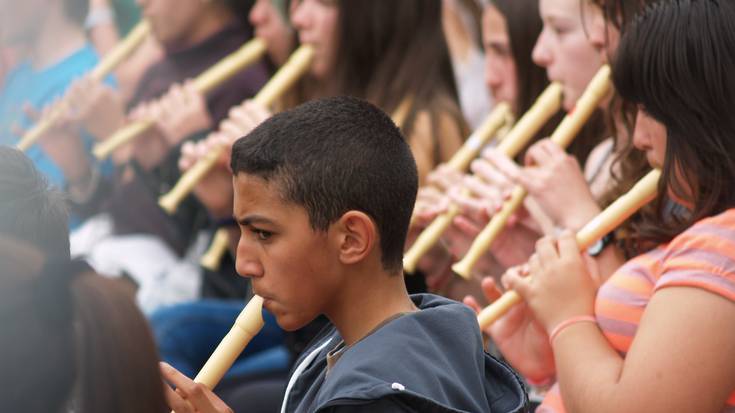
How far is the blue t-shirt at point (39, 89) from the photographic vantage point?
3652 millimetres

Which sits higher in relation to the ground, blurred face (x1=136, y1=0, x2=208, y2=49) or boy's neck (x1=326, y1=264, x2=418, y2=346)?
blurred face (x1=136, y1=0, x2=208, y2=49)

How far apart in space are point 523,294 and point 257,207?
589 mm

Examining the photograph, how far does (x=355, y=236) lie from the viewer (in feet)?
4.88

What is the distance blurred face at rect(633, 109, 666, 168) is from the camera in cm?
178

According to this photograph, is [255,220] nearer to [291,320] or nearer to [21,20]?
[291,320]

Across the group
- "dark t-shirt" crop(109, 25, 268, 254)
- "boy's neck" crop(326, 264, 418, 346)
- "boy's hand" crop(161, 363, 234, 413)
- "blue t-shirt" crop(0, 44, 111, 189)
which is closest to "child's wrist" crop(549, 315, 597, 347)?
"boy's neck" crop(326, 264, 418, 346)

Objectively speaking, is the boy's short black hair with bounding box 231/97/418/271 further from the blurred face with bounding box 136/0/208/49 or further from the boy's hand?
the blurred face with bounding box 136/0/208/49

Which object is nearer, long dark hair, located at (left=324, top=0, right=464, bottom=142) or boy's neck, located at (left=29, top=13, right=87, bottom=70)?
long dark hair, located at (left=324, top=0, right=464, bottom=142)

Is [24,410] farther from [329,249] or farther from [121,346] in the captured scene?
[329,249]

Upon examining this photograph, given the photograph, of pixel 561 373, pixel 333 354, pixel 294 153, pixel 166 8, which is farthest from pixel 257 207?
pixel 166 8

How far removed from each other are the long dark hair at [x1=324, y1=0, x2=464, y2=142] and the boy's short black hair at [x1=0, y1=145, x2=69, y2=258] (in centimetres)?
140

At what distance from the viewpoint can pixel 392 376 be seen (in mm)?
1368

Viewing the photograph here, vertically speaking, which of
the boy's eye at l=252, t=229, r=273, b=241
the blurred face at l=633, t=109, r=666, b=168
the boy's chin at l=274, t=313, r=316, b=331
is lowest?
the boy's chin at l=274, t=313, r=316, b=331

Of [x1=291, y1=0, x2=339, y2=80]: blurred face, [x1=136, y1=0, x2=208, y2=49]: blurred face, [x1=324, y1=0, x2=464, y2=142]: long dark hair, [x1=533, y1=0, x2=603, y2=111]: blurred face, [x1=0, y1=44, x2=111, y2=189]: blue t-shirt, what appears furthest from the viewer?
[x1=0, y1=44, x2=111, y2=189]: blue t-shirt
